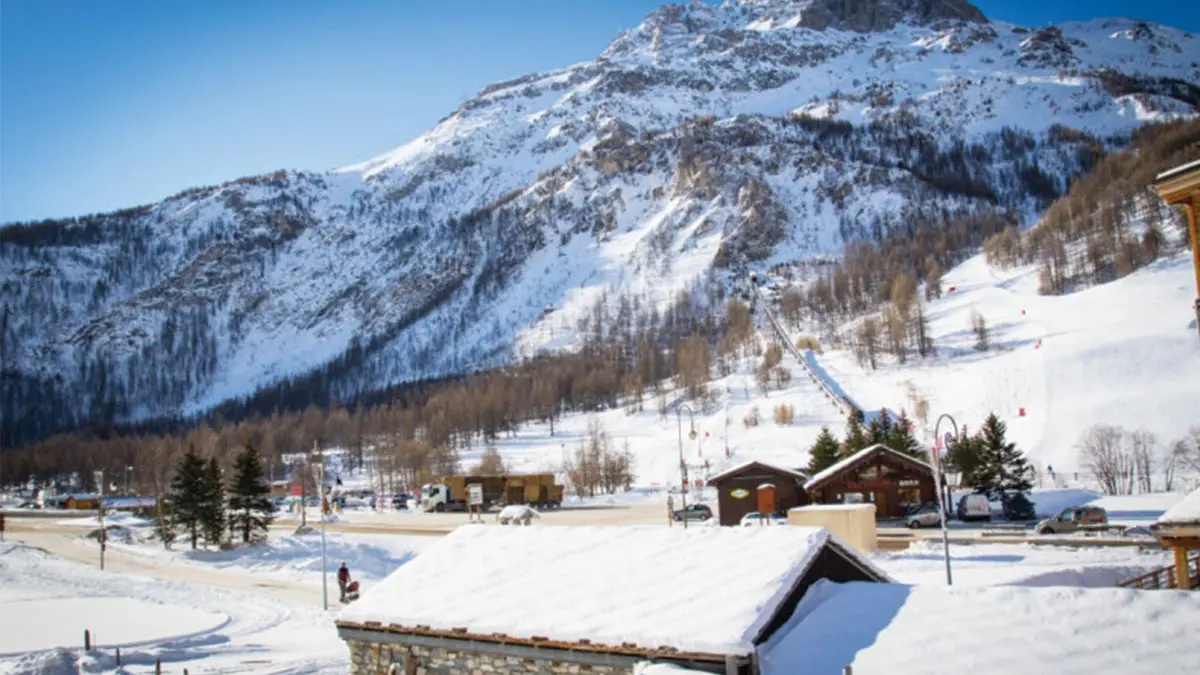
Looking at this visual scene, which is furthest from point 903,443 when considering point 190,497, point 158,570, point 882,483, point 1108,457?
point 158,570

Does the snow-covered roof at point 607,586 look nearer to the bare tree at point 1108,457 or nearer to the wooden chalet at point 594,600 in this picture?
the wooden chalet at point 594,600

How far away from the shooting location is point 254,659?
21.9m

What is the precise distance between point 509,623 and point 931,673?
19.1ft

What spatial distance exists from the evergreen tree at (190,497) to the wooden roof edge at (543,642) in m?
35.8

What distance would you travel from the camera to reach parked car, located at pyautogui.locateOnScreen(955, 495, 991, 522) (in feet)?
136

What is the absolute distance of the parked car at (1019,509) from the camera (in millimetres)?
41688

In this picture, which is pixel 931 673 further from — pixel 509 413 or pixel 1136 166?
pixel 1136 166

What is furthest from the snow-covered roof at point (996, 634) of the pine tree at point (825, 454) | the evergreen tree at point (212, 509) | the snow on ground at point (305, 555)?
the pine tree at point (825, 454)

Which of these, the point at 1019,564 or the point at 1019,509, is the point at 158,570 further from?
the point at 1019,509

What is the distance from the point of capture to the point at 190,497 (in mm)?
45844

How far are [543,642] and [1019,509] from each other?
123ft

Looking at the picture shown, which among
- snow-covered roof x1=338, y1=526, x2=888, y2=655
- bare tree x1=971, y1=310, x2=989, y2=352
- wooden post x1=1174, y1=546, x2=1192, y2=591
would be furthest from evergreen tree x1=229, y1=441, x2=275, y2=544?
bare tree x1=971, y1=310, x2=989, y2=352

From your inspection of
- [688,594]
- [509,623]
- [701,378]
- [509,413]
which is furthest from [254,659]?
[509,413]

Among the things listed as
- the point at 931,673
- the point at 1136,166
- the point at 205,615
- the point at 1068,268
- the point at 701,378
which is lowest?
the point at 205,615
